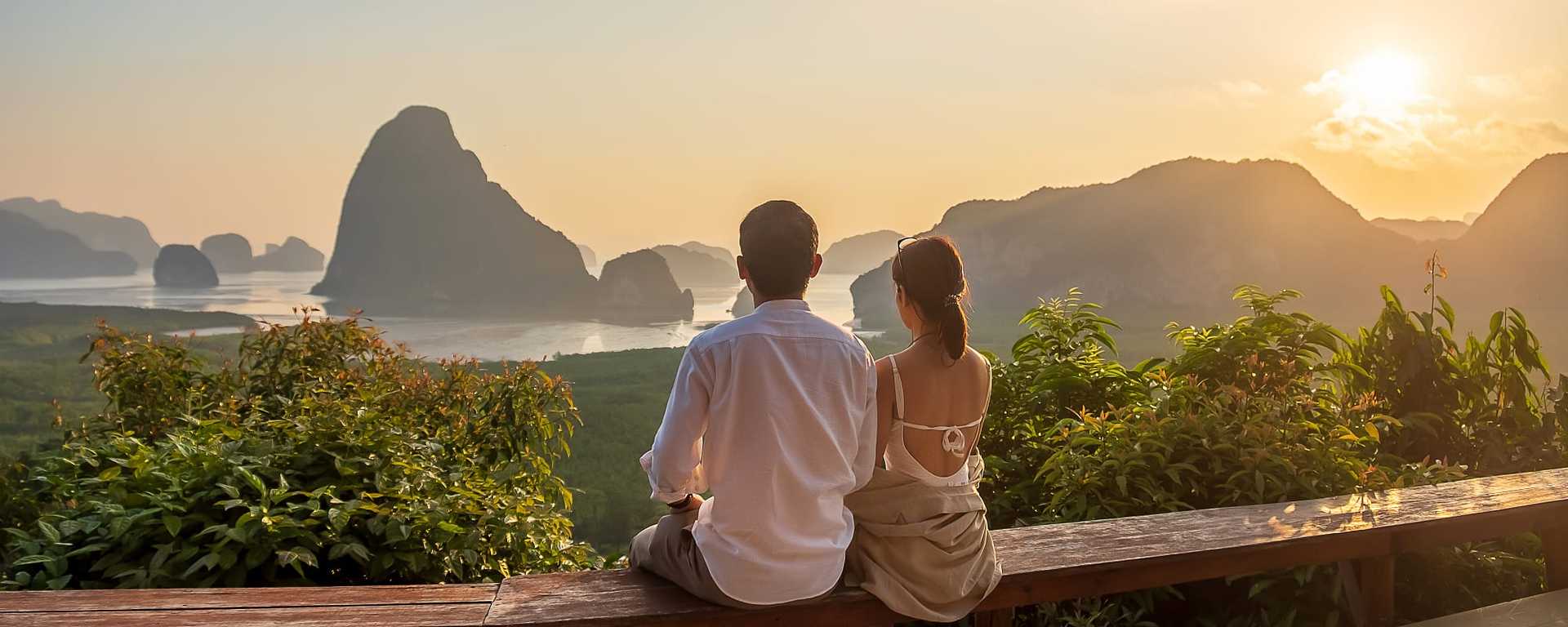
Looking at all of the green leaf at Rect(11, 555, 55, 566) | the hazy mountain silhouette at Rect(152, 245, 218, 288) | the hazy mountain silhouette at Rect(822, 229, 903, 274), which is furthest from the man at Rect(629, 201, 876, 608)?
the hazy mountain silhouette at Rect(152, 245, 218, 288)

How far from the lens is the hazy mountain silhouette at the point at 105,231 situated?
15391 millimetres

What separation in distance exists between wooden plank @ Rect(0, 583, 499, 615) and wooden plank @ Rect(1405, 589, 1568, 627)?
258cm

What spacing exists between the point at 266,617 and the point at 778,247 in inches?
45.8

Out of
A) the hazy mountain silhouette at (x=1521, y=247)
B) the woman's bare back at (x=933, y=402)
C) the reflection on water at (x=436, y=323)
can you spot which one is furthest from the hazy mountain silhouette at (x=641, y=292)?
the woman's bare back at (x=933, y=402)

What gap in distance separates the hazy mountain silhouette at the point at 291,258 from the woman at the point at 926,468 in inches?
822

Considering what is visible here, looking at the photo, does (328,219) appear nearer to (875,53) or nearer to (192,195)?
(192,195)

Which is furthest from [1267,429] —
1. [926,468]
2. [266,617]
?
[266,617]

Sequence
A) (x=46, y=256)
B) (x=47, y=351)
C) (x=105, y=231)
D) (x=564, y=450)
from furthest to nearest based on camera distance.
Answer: (x=105, y=231) < (x=46, y=256) < (x=47, y=351) < (x=564, y=450)

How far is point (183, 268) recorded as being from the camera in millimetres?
17562

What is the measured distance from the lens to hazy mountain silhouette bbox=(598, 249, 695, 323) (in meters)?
17.8

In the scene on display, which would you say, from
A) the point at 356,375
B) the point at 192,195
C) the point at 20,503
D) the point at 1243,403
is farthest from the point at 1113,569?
the point at 192,195

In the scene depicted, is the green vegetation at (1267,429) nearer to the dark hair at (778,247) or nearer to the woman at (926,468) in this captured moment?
the woman at (926,468)

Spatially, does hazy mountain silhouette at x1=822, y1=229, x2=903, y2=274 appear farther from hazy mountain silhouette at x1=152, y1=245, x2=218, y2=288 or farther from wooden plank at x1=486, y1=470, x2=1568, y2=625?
hazy mountain silhouette at x1=152, y1=245, x2=218, y2=288

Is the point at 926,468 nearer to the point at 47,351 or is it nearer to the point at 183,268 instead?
the point at 47,351
